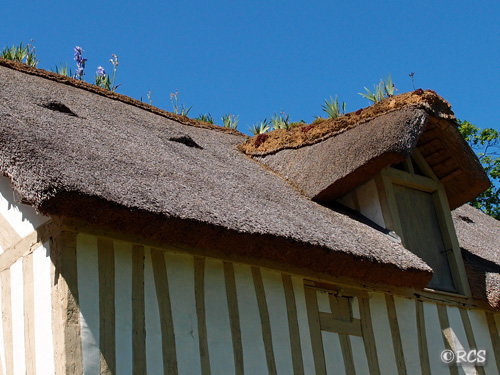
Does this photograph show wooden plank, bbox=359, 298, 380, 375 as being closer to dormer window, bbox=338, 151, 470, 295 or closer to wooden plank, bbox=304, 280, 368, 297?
wooden plank, bbox=304, 280, 368, 297

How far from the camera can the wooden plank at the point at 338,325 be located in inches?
273

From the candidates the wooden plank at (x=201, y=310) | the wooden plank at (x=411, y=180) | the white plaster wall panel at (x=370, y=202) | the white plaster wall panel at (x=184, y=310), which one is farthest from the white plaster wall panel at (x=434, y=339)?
the white plaster wall panel at (x=184, y=310)

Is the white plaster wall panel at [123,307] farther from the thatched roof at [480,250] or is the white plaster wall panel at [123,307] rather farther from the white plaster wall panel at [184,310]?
the thatched roof at [480,250]

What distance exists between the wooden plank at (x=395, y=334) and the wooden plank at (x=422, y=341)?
0.92 feet

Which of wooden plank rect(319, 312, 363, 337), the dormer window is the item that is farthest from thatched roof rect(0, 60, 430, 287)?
the dormer window

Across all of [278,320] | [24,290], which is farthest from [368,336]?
[24,290]

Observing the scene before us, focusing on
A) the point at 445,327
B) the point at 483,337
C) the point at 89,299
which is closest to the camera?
the point at 89,299

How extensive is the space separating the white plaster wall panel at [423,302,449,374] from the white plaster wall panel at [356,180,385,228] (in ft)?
3.46

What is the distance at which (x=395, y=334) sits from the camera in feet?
24.5

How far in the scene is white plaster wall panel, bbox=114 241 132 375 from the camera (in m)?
5.38

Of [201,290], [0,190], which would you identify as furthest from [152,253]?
[0,190]

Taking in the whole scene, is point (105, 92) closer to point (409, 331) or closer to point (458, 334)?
point (409, 331)

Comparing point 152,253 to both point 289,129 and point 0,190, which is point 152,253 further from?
point 289,129

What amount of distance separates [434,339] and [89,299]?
397cm
